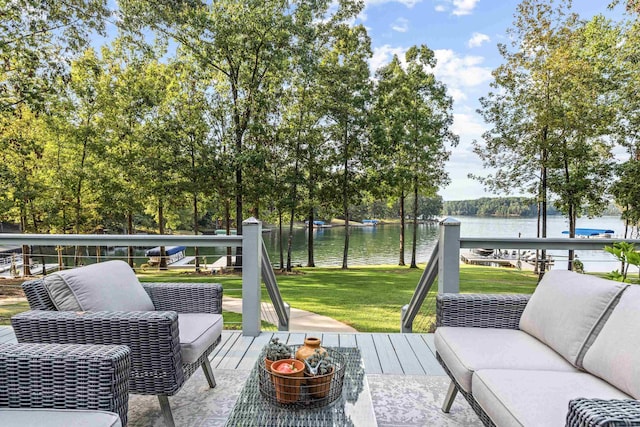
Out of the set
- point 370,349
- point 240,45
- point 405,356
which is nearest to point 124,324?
point 370,349

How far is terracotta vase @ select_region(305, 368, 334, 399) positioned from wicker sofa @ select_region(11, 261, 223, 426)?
785 millimetres

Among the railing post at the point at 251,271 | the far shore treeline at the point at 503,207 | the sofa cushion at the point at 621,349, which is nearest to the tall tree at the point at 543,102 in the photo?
the far shore treeline at the point at 503,207

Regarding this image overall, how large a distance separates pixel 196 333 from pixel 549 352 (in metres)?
1.85

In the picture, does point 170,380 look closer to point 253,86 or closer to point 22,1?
point 22,1

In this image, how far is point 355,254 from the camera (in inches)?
828

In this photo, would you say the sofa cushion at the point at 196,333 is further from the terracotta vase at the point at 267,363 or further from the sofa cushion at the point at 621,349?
the sofa cushion at the point at 621,349

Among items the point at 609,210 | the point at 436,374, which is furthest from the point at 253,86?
the point at 609,210

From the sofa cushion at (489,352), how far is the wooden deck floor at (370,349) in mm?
673

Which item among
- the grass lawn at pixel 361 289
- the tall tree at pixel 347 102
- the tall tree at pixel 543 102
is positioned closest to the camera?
the grass lawn at pixel 361 289

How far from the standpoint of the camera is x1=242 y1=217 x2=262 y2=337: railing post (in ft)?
10.4

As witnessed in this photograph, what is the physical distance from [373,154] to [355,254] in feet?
29.5

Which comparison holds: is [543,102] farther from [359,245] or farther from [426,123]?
[359,245]

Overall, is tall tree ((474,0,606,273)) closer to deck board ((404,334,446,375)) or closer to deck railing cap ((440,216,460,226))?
deck railing cap ((440,216,460,226))

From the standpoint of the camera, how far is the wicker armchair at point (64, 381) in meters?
1.38
